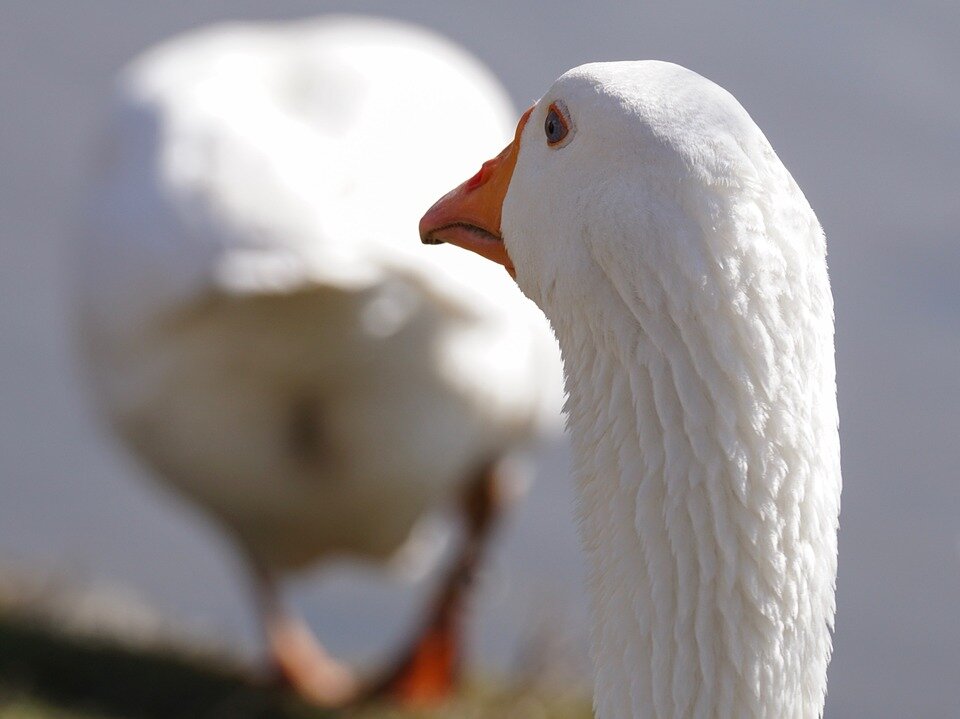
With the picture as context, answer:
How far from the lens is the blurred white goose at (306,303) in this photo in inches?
173

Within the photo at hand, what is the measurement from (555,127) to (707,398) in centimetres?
47

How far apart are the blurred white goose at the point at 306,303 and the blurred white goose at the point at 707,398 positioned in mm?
2530

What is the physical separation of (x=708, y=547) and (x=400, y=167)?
3.27 meters

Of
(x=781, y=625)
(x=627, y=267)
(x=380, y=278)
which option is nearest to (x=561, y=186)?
(x=627, y=267)

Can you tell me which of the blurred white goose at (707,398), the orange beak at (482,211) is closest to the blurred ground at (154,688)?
the orange beak at (482,211)

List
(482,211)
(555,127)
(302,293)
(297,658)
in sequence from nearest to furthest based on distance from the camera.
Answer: (555,127)
(482,211)
(302,293)
(297,658)

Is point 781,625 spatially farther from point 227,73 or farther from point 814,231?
point 227,73

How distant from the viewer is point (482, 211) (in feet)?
7.36

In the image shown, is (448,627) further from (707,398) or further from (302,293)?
(707,398)

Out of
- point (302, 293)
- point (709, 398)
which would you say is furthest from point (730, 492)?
point (302, 293)

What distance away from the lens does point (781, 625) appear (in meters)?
1.75

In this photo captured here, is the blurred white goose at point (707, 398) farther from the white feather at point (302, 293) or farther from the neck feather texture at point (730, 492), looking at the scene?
the white feather at point (302, 293)

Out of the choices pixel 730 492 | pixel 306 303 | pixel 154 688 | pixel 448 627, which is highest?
pixel 730 492

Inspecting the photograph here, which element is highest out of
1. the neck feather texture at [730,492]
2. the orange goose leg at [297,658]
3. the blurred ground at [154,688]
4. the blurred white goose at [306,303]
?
the neck feather texture at [730,492]
